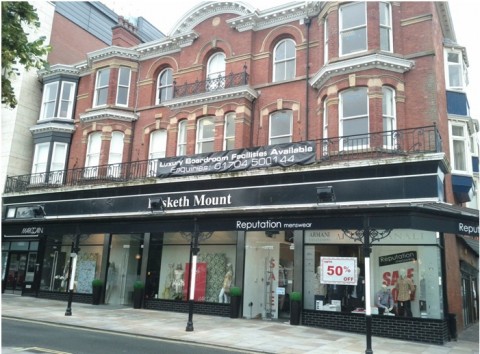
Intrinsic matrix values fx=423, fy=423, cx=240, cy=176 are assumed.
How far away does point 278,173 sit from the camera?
1652 centimetres

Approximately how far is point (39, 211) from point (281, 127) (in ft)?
44.9

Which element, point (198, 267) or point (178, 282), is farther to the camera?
point (178, 282)

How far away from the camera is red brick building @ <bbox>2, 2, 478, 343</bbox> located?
1415cm

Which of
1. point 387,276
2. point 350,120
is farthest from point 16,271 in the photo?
point 387,276

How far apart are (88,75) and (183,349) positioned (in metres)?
19.7

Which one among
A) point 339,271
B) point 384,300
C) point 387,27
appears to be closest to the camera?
point 384,300

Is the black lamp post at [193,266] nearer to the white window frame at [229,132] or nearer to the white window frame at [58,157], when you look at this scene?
the white window frame at [229,132]

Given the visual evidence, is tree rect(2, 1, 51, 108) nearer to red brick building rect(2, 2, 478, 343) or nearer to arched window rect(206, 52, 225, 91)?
red brick building rect(2, 2, 478, 343)

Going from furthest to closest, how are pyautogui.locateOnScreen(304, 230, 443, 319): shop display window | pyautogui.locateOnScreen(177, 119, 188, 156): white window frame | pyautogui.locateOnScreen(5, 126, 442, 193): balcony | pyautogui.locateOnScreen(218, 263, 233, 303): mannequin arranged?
pyautogui.locateOnScreen(177, 119, 188, 156): white window frame < pyautogui.locateOnScreen(218, 263, 233, 303): mannequin < pyautogui.locateOnScreen(5, 126, 442, 193): balcony < pyautogui.locateOnScreen(304, 230, 443, 319): shop display window

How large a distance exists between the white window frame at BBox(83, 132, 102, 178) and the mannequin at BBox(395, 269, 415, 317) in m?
16.2

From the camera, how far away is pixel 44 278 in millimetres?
22875

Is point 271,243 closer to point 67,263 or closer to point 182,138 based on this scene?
point 182,138

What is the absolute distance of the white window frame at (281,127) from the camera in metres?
18.3

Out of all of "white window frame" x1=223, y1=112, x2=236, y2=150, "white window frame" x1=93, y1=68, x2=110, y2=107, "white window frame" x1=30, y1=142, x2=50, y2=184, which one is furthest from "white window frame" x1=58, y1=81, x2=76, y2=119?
"white window frame" x1=223, y1=112, x2=236, y2=150
